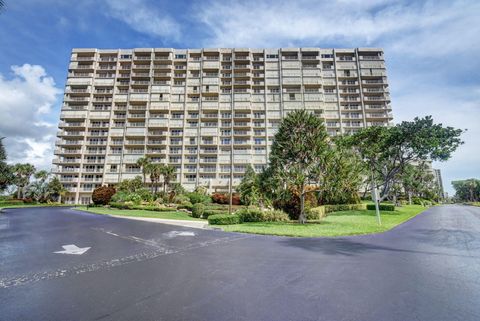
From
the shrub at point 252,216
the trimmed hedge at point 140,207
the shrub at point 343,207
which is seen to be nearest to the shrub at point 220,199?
the trimmed hedge at point 140,207

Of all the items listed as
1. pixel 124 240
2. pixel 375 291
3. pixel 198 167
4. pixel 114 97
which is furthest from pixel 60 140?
pixel 375 291

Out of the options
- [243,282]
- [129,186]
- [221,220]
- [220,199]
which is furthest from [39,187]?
[243,282]

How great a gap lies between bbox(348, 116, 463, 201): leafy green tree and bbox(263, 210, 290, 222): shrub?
1562 cm

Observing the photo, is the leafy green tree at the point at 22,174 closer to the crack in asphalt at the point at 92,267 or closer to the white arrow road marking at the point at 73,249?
the white arrow road marking at the point at 73,249

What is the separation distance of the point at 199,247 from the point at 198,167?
57.7 meters

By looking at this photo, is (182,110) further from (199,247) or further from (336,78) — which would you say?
(199,247)

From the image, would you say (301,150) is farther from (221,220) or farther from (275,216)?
(221,220)

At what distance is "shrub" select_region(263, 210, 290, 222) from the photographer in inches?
920

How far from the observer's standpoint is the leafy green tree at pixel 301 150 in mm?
22594

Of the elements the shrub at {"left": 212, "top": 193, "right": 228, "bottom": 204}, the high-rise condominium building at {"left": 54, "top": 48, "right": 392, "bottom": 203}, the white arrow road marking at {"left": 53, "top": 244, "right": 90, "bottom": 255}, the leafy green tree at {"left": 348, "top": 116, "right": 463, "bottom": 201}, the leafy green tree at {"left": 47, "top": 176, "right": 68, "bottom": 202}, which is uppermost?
the high-rise condominium building at {"left": 54, "top": 48, "right": 392, "bottom": 203}

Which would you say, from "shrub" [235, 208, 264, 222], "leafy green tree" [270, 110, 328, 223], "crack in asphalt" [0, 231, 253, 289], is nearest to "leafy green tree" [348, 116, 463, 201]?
"leafy green tree" [270, 110, 328, 223]

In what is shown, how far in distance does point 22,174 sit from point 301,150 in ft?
262

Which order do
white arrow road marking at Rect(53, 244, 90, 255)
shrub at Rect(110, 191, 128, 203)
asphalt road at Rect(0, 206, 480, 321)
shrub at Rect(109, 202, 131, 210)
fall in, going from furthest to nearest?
1. shrub at Rect(110, 191, 128, 203)
2. shrub at Rect(109, 202, 131, 210)
3. white arrow road marking at Rect(53, 244, 90, 255)
4. asphalt road at Rect(0, 206, 480, 321)

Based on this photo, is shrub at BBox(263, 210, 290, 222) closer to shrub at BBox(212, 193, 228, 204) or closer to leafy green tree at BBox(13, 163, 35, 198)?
shrub at BBox(212, 193, 228, 204)
